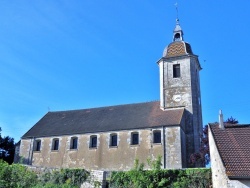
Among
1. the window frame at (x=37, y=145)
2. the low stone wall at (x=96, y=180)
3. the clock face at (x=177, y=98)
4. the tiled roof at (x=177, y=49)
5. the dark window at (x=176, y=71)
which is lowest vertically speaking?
the low stone wall at (x=96, y=180)

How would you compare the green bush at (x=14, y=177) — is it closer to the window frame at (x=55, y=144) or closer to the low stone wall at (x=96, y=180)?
the low stone wall at (x=96, y=180)

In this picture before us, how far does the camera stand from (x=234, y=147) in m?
13.9

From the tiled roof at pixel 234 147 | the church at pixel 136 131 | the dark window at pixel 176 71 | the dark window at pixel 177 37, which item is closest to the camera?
the tiled roof at pixel 234 147

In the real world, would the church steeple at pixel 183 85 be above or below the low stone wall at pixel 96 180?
above

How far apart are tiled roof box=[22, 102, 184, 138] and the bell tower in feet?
3.50

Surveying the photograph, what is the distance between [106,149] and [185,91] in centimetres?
941

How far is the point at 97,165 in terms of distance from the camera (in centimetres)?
2781

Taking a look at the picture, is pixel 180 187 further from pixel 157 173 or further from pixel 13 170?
pixel 13 170

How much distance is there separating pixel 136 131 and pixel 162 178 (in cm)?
864

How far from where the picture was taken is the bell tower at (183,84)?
28.6 m

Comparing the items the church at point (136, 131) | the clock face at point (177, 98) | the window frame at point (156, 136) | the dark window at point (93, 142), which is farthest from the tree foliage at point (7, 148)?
the clock face at point (177, 98)

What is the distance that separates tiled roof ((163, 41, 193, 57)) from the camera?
31.3 meters

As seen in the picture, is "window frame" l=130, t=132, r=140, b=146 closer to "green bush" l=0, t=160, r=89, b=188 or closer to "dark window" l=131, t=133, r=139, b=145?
"dark window" l=131, t=133, r=139, b=145

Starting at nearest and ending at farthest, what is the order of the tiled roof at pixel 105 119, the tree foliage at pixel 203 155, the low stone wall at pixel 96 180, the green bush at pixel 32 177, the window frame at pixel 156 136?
the green bush at pixel 32 177 → the low stone wall at pixel 96 180 → the tree foliage at pixel 203 155 → the window frame at pixel 156 136 → the tiled roof at pixel 105 119
